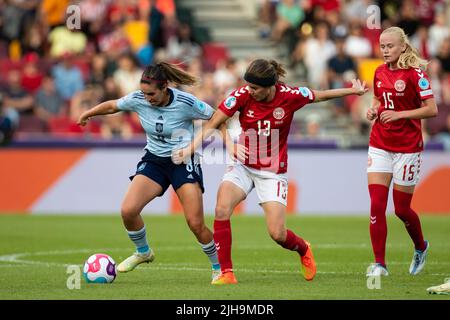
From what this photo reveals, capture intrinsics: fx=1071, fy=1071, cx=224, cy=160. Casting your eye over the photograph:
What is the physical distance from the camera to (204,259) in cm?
1329

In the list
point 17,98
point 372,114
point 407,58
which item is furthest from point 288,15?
point 372,114

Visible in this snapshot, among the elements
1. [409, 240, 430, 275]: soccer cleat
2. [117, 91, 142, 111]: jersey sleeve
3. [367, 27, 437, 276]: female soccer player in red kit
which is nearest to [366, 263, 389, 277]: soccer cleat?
[367, 27, 437, 276]: female soccer player in red kit

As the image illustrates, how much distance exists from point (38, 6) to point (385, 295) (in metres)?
16.6

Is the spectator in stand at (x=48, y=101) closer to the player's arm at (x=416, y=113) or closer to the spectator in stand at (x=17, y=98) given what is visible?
the spectator in stand at (x=17, y=98)

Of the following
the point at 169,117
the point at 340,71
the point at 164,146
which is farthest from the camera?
the point at 340,71

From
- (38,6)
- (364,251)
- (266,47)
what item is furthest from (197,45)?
(364,251)

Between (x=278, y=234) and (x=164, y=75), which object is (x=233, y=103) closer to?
(x=164, y=75)

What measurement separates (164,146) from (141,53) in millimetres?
13263

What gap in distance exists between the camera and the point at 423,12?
28.0 metres

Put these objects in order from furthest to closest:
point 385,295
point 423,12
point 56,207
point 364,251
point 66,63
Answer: point 423,12
point 66,63
point 56,207
point 364,251
point 385,295

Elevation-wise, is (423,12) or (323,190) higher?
(423,12)

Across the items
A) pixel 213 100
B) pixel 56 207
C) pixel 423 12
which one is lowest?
pixel 56 207

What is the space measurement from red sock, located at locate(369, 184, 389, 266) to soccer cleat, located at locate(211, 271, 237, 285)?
1677mm

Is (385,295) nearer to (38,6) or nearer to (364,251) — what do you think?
(364,251)
